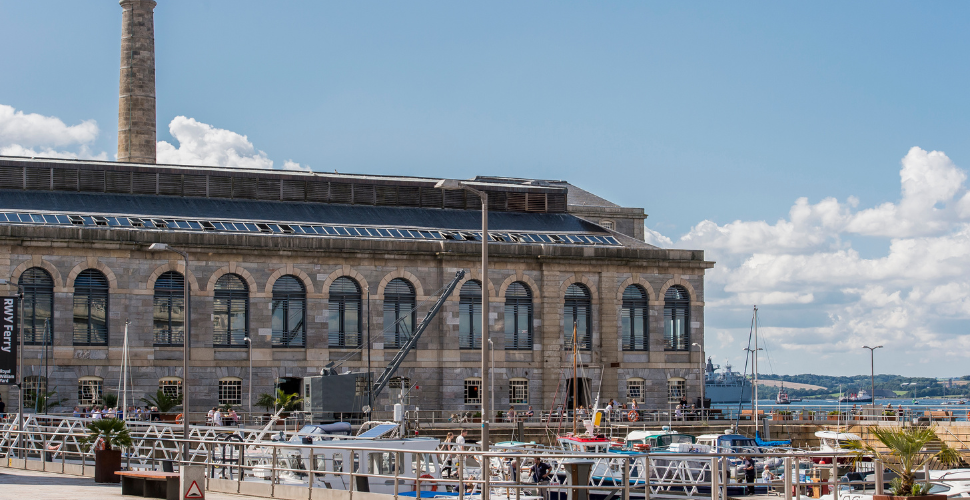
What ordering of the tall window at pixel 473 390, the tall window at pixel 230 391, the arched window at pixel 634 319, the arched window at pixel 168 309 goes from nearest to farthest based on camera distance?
the arched window at pixel 168 309
the tall window at pixel 230 391
the tall window at pixel 473 390
the arched window at pixel 634 319

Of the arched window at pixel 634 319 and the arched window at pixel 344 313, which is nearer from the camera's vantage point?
the arched window at pixel 344 313

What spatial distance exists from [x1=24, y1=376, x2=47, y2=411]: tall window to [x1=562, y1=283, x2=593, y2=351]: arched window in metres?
25.0

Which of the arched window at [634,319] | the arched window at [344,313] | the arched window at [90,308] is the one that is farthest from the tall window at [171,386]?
the arched window at [634,319]

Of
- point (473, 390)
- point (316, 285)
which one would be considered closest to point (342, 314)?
point (316, 285)

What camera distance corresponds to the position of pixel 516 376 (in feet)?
208

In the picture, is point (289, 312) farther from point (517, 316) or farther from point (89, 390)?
point (517, 316)

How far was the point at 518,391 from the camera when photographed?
63469 millimetres

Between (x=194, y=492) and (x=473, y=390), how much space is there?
129ft

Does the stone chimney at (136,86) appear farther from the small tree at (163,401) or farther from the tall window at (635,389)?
the tall window at (635,389)

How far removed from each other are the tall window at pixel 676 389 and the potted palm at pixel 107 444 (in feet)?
124

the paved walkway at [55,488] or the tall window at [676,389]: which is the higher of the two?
the tall window at [676,389]

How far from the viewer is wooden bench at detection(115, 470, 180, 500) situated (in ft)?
85.0

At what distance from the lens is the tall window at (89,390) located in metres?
55.8

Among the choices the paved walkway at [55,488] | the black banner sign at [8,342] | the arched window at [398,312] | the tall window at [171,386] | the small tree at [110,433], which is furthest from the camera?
the arched window at [398,312]
